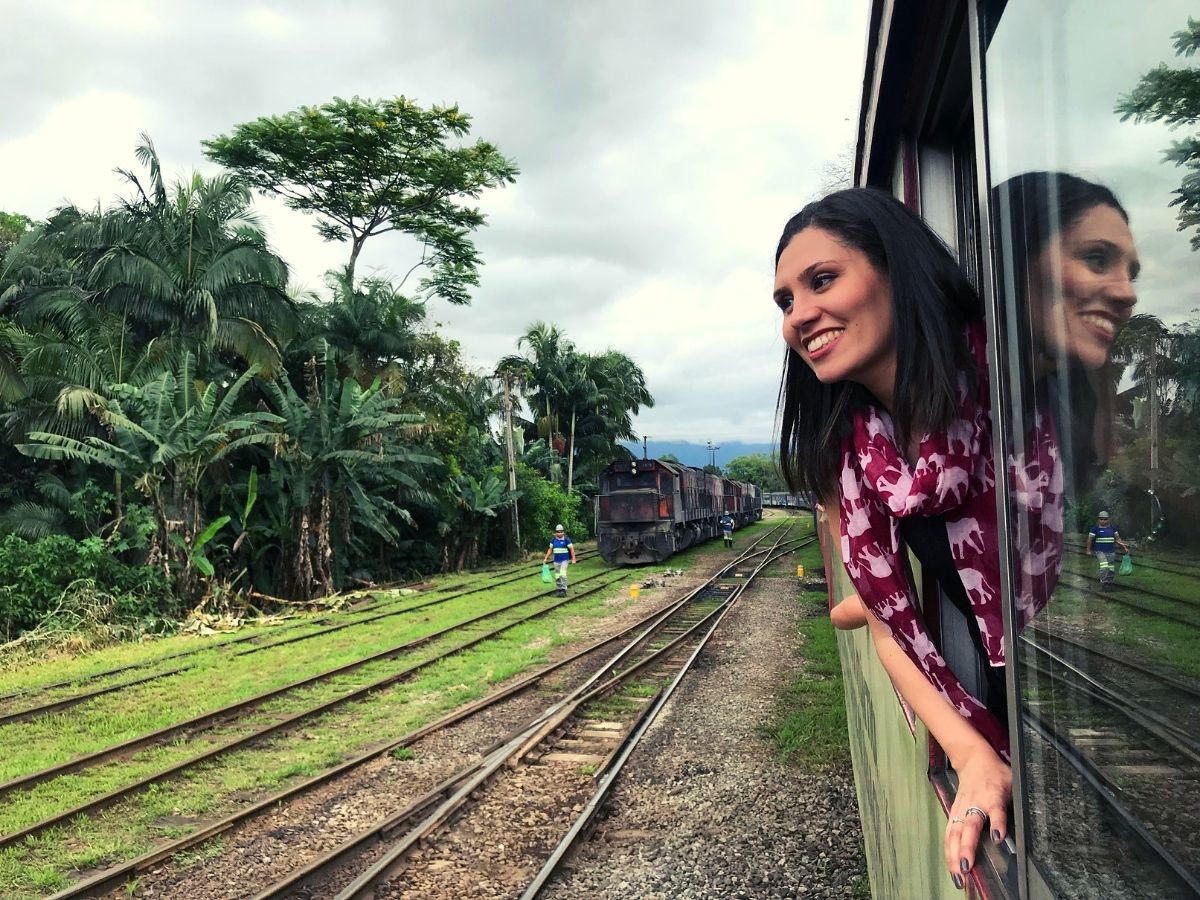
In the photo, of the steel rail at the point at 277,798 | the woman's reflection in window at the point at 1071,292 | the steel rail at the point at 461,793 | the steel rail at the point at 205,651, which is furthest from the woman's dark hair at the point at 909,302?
the steel rail at the point at 205,651

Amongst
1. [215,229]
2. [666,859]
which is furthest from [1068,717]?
[215,229]

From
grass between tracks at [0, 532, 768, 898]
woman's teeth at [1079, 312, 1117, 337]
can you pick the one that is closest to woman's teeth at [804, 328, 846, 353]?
woman's teeth at [1079, 312, 1117, 337]

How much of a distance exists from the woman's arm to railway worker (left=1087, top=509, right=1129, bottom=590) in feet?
1.49

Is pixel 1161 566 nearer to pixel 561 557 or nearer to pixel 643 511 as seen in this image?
pixel 561 557

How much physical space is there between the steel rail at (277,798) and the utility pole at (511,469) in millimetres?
15000

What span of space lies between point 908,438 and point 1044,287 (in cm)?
42

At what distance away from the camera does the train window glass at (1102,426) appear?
2.08ft

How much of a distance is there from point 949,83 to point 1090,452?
1147mm

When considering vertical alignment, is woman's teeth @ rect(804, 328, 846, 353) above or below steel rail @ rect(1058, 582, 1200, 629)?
above

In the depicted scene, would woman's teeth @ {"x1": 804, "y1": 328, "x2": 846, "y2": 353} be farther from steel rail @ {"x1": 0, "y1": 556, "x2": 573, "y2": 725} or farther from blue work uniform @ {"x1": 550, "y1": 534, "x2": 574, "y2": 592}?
blue work uniform @ {"x1": 550, "y1": 534, "x2": 574, "y2": 592}

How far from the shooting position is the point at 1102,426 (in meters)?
0.80

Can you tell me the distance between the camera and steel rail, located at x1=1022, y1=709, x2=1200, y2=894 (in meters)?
0.69

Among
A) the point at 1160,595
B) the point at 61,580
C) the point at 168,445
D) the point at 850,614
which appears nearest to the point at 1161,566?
the point at 1160,595

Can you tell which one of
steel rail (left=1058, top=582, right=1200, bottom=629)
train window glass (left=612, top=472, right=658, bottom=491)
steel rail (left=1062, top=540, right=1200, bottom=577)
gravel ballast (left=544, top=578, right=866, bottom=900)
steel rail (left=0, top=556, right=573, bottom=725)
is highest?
train window glass (left=612, top=472, right=658, bottom=491)
